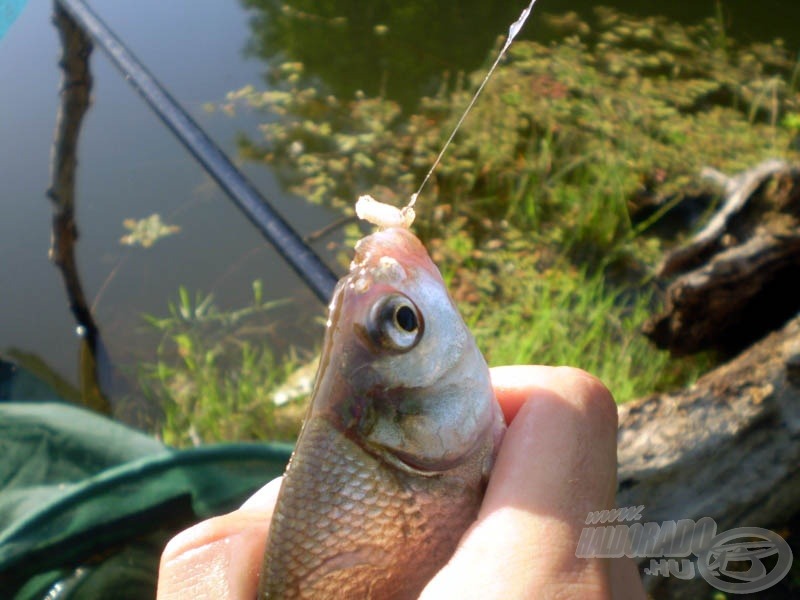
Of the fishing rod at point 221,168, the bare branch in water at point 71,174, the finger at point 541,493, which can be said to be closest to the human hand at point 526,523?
the finger at point 541,493

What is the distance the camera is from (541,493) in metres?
1.15

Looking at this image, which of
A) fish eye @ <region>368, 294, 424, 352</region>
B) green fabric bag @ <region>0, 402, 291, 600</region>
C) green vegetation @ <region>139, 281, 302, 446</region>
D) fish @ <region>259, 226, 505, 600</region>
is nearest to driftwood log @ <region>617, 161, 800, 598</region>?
green fabric bag @ <region>0, 402, 291, 600</region>

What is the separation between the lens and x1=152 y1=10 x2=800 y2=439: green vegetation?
3.82m

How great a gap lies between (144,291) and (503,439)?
3.77 metres

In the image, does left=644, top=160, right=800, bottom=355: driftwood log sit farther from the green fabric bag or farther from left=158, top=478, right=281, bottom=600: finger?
left=158, top=478, right=281, bottom=600: finger

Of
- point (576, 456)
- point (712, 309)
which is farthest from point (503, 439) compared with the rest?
point (712, 309)

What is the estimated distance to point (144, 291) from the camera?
4.57 meters

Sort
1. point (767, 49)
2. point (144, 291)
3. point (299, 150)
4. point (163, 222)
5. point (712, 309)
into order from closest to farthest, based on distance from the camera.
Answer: point (712, 309), point (144, 291), point (163, 222), point (299, 150), point (767, 49)

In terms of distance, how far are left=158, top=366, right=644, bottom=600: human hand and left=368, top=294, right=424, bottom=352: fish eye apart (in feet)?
0.93

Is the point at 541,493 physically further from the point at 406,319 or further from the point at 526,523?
the point at 406,319

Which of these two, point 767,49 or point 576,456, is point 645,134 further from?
point 576,456

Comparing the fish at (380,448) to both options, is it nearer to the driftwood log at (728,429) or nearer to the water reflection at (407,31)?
the driftwood log at (728,429)

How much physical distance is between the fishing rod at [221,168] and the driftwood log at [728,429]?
3.70 feet

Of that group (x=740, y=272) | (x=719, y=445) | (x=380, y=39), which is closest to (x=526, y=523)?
(x=719, y=445)
